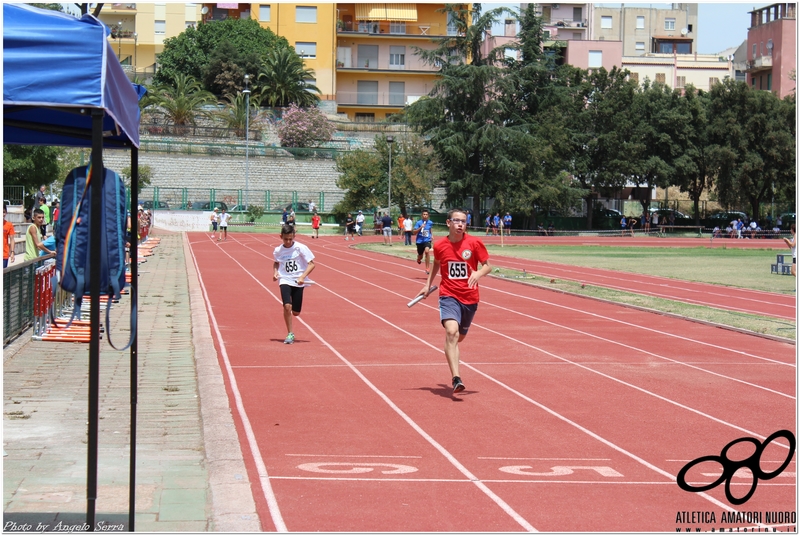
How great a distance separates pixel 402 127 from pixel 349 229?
72.0 feet

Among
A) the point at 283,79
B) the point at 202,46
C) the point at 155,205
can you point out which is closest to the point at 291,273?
the point at 155,205

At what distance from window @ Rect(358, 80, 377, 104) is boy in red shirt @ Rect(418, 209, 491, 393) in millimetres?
75381

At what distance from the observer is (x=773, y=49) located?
3403 inches

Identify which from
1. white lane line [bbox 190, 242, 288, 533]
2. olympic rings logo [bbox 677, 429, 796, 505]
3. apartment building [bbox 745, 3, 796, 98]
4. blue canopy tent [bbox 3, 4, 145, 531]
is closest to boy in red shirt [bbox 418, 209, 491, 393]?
white lane line [bbox 190, 242, 288, 533]

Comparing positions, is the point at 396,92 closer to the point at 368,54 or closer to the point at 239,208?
the point at 368,54

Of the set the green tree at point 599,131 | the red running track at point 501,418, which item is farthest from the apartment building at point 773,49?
the red running track at point 501,418

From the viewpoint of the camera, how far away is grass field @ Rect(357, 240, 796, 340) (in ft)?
57.6

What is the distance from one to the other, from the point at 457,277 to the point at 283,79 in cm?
6841

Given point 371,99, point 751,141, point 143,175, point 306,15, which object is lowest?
point 143,175

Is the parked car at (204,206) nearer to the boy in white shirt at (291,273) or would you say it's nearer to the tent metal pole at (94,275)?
the boy in white shirt at (291,273)

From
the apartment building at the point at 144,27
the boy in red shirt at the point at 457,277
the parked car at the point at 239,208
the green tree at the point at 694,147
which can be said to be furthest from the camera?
the apartment building at the point at 144,27

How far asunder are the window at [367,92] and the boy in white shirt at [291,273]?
235 feet

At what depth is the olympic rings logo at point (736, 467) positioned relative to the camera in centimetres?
661

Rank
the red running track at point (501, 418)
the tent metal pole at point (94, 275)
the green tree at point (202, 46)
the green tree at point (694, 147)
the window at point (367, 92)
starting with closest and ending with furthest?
the tent metal pole at point (94, 275)
the red running track at point (501, 418)
the green tree at point (694, 147)
the green tree at point (202, 46)
the window at point (367, 92)
